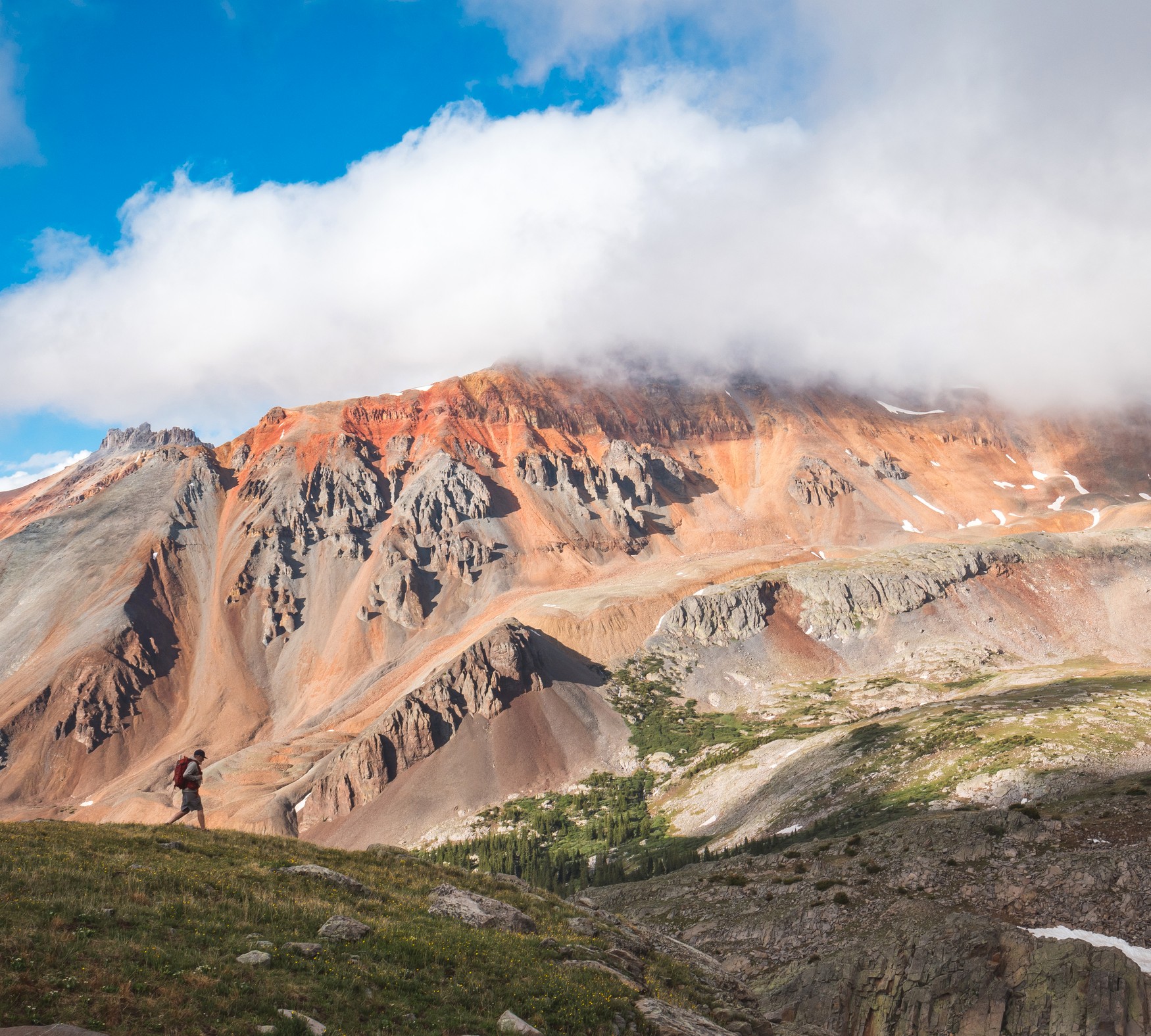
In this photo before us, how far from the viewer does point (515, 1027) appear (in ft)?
56.2

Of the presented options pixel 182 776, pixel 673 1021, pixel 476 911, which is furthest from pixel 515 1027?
pixel 182 776

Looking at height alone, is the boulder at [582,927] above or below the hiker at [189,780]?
below

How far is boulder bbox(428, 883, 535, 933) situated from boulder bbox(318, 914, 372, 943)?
15.6ft

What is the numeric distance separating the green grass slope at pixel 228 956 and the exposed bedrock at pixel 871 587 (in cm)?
13964

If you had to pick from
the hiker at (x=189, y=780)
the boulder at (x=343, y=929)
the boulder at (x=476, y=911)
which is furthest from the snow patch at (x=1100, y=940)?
the hiker at (x=189, y=780)

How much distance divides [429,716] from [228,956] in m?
112

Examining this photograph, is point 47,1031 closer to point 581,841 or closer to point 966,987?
point 966,987

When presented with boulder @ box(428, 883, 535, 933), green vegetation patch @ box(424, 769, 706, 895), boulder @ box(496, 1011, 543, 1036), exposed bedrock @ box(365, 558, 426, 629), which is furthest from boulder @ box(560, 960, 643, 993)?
exposed bedrock @ box(365, 558, 426, 629)

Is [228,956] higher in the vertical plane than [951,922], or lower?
higher

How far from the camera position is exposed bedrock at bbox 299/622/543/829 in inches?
4596

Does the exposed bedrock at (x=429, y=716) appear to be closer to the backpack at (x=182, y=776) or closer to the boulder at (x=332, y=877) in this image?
the backpack at (x=182, y=776)

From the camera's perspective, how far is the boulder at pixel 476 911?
25.2 meters

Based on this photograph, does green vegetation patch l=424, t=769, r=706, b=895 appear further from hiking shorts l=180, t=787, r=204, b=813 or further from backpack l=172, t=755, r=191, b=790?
backpack l=172, t=755, r=191, b=790

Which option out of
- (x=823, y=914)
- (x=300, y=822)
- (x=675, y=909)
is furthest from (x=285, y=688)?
(x=823, y=914)
